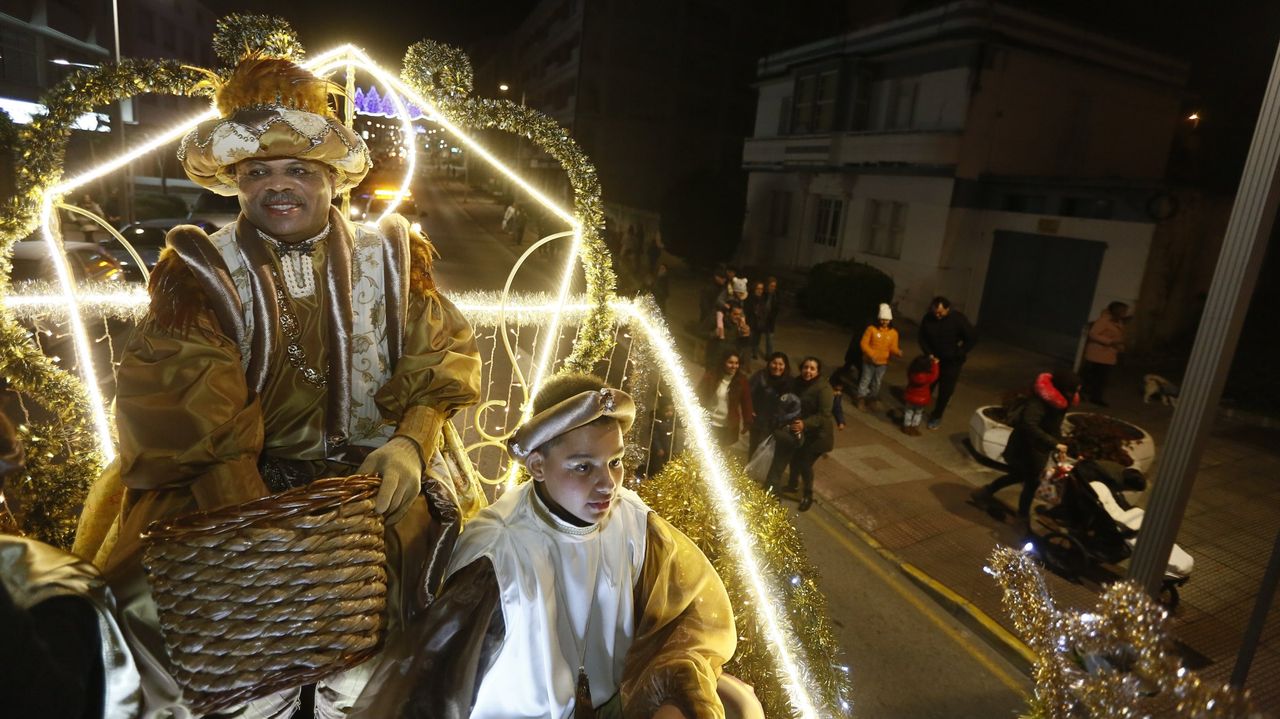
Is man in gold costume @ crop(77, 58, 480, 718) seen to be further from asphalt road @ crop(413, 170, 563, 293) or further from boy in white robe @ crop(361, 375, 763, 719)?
asphalt road @ crop(413, 170, 563, 293)

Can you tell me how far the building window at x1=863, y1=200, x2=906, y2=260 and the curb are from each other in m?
13.1

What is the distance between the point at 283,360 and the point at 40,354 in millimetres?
1343

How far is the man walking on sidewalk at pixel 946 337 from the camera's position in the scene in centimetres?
919

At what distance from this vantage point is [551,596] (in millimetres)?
2172

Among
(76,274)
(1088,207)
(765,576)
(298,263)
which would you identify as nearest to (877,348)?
(765,576)

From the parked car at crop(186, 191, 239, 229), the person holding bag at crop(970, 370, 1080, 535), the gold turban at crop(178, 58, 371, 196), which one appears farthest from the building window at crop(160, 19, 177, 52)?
the person holding bag at crop(970, 370, 1080, 535)

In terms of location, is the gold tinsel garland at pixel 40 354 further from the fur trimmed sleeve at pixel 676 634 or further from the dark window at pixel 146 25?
the dark window at pixel 146 25

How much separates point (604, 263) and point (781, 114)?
2157cm

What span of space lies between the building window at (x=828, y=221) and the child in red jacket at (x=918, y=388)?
11.4 metres

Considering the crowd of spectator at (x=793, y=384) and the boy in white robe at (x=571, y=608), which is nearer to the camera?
the boy in white robe at (x=571, y=608)

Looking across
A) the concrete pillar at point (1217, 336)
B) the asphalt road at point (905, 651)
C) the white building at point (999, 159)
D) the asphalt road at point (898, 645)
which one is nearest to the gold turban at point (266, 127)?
the asphalt road at point (898, 645)

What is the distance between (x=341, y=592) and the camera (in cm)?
171

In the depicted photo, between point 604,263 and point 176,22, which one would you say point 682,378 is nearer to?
point 604,263

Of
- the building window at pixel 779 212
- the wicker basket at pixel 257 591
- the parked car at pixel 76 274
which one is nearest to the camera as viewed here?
the wicker basket at pixel 257 591
